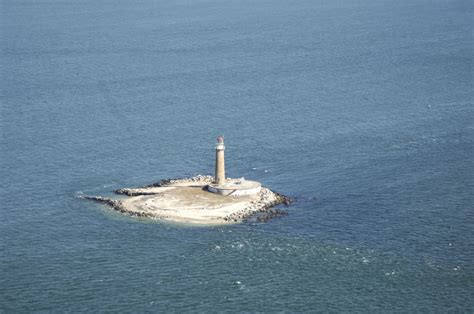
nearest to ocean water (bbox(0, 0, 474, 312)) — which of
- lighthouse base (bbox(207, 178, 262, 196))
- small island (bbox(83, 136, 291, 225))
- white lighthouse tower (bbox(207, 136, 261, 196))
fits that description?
small island (bbox(83, 136, 291, 225))

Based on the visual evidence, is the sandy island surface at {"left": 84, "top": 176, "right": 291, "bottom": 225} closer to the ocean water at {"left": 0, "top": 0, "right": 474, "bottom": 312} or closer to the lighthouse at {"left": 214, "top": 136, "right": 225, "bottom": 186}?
the ocean water at {"left": 0, "top": 0, "right": 474, "bottom": 312}

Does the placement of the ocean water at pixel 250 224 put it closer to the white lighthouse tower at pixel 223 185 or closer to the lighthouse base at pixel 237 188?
the lighthouse base at pixel 237 188

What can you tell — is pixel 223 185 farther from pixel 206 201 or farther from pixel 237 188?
pixel 206 201

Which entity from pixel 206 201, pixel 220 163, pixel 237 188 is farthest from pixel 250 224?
pixel 220 163

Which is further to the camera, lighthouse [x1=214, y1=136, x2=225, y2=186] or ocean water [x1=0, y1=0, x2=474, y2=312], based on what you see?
lighthouse [x1=214, y1=136, x2=225, y2=186]

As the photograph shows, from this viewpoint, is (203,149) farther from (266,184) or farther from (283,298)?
(283,298)

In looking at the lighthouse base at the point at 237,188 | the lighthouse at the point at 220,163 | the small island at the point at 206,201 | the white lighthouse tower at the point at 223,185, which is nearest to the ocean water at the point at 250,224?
the small island at the point at 206,201
